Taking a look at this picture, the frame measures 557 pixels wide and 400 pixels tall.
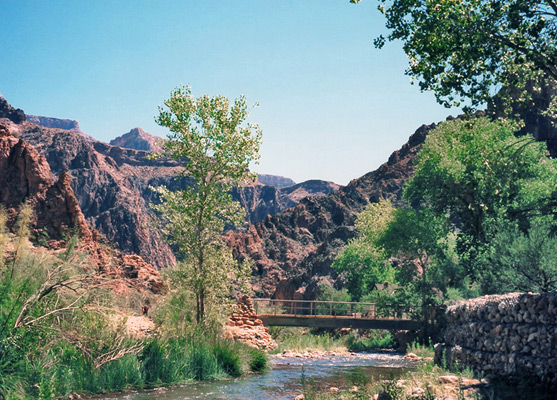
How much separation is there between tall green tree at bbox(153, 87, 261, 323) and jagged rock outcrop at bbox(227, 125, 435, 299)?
67377 millimetres

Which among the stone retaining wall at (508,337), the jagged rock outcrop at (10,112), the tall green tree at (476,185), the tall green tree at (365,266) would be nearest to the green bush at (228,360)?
the stone retaining wall at (508,337)

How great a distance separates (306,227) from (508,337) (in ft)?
302

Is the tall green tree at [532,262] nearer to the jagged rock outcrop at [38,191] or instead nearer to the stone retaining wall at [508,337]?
the stone retaining wall at [508,337]

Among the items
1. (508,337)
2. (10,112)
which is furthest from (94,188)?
(508,337)

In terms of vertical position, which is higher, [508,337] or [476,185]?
[476,185]

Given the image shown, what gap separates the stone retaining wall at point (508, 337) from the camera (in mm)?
12141

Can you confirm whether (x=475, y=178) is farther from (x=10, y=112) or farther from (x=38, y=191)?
(x=10, y=112)

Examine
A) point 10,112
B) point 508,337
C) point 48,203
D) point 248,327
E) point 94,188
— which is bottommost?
point 248,327

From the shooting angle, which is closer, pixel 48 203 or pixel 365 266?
pixel 48 203

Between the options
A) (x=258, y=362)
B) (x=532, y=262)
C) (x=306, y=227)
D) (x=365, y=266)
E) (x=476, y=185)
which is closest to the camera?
(x=258, y=362)

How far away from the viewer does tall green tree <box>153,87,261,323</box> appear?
1816 cm

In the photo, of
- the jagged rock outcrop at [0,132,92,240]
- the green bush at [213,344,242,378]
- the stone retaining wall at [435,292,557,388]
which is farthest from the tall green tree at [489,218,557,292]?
the jagged rock outcrop at [0,132,92,240]

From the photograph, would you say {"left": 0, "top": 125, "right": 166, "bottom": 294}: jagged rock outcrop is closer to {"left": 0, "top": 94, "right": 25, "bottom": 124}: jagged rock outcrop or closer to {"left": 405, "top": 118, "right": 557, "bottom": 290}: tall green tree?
{"left": 405, "top": 118, "right": 557, "bottom": 290}: tall green tree

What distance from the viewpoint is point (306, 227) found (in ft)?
348
